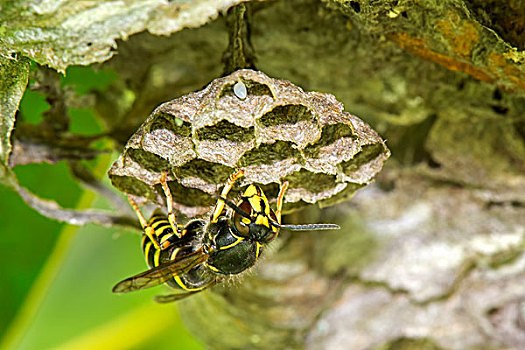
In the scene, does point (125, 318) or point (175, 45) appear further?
point (125, 318)

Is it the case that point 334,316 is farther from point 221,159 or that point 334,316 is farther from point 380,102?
point 221,159

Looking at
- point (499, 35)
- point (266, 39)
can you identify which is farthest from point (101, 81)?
point (499, 35)

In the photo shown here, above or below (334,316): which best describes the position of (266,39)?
above

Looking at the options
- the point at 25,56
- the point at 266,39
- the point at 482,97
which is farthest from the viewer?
the point at 266,39

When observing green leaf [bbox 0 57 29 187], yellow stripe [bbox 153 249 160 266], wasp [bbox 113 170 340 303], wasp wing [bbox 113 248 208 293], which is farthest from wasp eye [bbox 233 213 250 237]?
green leaf [bbox 0 57 29 187]

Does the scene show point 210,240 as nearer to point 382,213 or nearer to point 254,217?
point 254,217

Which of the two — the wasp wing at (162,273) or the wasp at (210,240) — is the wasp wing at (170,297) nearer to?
the wasp at (210,240)

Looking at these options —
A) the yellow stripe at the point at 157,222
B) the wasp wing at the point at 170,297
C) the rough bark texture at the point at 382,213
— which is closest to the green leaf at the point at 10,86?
the yellow stripe at the point at 157,222
